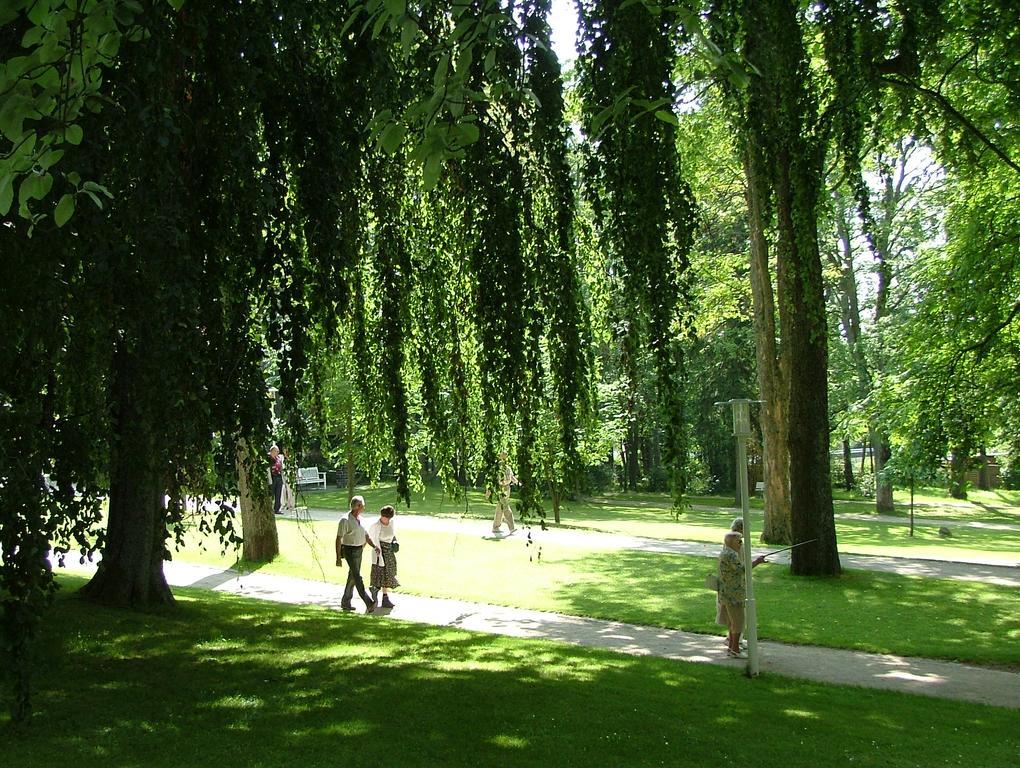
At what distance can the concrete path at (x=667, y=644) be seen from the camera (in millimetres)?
9914

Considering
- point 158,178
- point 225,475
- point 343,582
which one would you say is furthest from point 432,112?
point 343,582

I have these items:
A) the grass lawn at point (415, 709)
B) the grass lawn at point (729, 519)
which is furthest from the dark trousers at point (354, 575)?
the grass lawn at point (729, 519)

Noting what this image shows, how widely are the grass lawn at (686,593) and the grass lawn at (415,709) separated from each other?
196 centimetres

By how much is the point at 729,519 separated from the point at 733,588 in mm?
19466

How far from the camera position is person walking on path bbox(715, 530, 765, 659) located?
10.9 m

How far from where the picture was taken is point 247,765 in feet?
19.1

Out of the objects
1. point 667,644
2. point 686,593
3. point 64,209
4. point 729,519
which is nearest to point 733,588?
point 667,644

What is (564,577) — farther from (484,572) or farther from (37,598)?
(37,598)

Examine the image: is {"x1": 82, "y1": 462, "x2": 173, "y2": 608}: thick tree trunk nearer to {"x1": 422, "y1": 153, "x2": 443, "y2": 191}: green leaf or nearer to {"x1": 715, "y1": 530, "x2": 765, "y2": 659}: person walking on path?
{"x1": 715, "y1": 530, "x2": 765, "y2": 659}: person walking on path

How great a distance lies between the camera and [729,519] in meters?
29.8

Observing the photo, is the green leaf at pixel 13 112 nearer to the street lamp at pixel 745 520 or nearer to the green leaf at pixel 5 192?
the green leaf at pixel 5 192

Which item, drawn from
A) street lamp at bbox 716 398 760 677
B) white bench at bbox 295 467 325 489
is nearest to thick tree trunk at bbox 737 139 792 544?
street lamp at bbox 716 398 760 677

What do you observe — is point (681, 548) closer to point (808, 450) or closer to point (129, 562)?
point (808, 450)

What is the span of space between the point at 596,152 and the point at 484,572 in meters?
12.2
